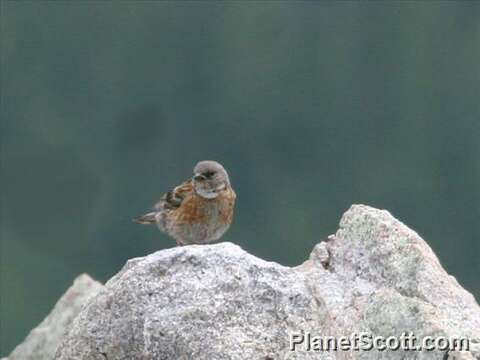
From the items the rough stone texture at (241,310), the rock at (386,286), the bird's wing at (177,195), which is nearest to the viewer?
the rough stone texture at (241,310)

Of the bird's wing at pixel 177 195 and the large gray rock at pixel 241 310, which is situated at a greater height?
the bird's wing at pixel 177 195

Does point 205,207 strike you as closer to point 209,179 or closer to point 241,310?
point 209,179

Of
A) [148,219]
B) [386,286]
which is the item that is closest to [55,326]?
[148,219]

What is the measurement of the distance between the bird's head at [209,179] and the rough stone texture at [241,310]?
8.88 ft

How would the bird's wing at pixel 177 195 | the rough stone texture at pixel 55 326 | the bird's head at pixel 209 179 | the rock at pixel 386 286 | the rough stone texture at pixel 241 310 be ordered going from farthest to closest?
the rough stone texture at pixel 55 326 → the bird's wing at pixel 177 195 → the bird's head at pixel 209 179 → the rock at pixel 386 286 → the rough stone texture at pixel 241 310

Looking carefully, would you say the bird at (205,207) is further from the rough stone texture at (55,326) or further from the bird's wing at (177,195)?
the rough stone texture at (55,326)

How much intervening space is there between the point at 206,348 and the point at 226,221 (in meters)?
3.63

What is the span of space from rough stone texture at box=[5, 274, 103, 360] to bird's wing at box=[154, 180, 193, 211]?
1.81m

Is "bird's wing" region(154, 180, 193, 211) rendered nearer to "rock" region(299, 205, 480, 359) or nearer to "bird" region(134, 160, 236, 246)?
"bird" region(134, 160, 236, 246)

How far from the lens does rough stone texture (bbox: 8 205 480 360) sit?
22.6ft

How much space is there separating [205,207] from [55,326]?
10.2ft

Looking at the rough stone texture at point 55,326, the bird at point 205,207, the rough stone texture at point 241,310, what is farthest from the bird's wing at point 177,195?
the rough stone texture at point 241,310

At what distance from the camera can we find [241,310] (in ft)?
A: 23.0

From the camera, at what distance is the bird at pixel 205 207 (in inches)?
408
